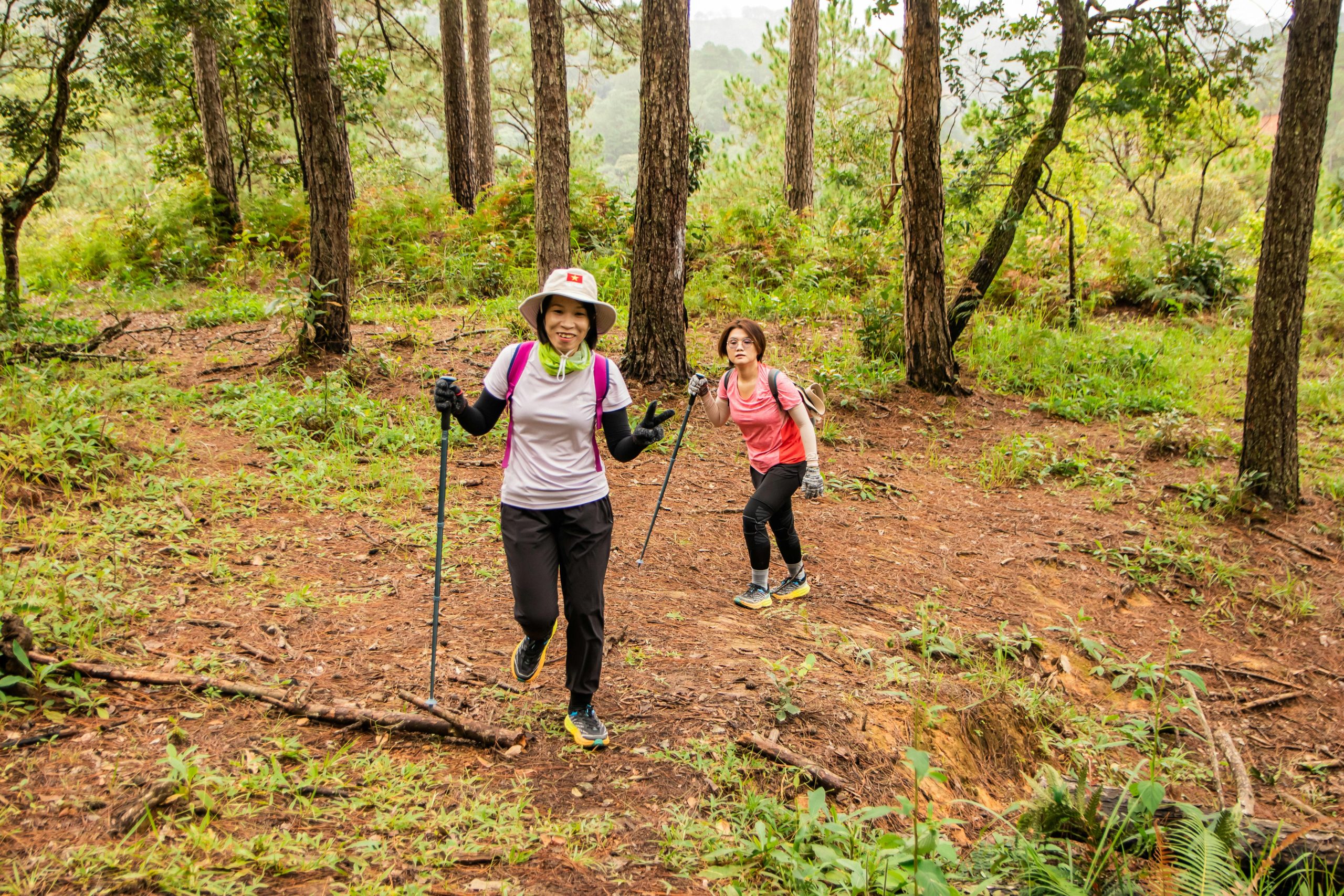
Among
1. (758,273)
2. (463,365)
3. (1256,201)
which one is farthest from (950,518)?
(1256,201)

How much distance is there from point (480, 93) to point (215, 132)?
5.26m

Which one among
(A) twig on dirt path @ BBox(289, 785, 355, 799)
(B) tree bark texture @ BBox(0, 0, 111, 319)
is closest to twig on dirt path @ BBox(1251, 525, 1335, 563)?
(A) twig on dirt path @ BBox(289, 785, 355, 799)

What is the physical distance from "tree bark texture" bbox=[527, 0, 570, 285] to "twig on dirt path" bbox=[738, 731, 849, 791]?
6.31 metres

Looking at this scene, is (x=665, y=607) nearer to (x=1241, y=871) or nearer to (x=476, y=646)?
(x=476, y=646)

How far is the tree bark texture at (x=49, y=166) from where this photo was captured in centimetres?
831

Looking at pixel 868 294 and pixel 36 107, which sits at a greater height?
pixel 36 107

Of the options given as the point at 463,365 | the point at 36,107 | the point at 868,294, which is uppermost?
the point at 36,107

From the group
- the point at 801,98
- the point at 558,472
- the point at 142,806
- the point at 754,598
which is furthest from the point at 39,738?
the point at 801,98

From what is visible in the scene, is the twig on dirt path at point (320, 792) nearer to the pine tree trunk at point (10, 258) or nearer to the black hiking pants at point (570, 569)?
the black hiking pants at point (570, 569)

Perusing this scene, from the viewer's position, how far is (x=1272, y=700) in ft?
16.8

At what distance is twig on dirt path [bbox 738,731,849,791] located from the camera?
3422mm

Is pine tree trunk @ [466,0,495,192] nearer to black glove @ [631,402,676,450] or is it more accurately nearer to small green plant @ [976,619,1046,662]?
black glove @ [631,402,676,450]

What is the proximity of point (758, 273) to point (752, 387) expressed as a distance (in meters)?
8.32

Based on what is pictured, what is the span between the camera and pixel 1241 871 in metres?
2.63
